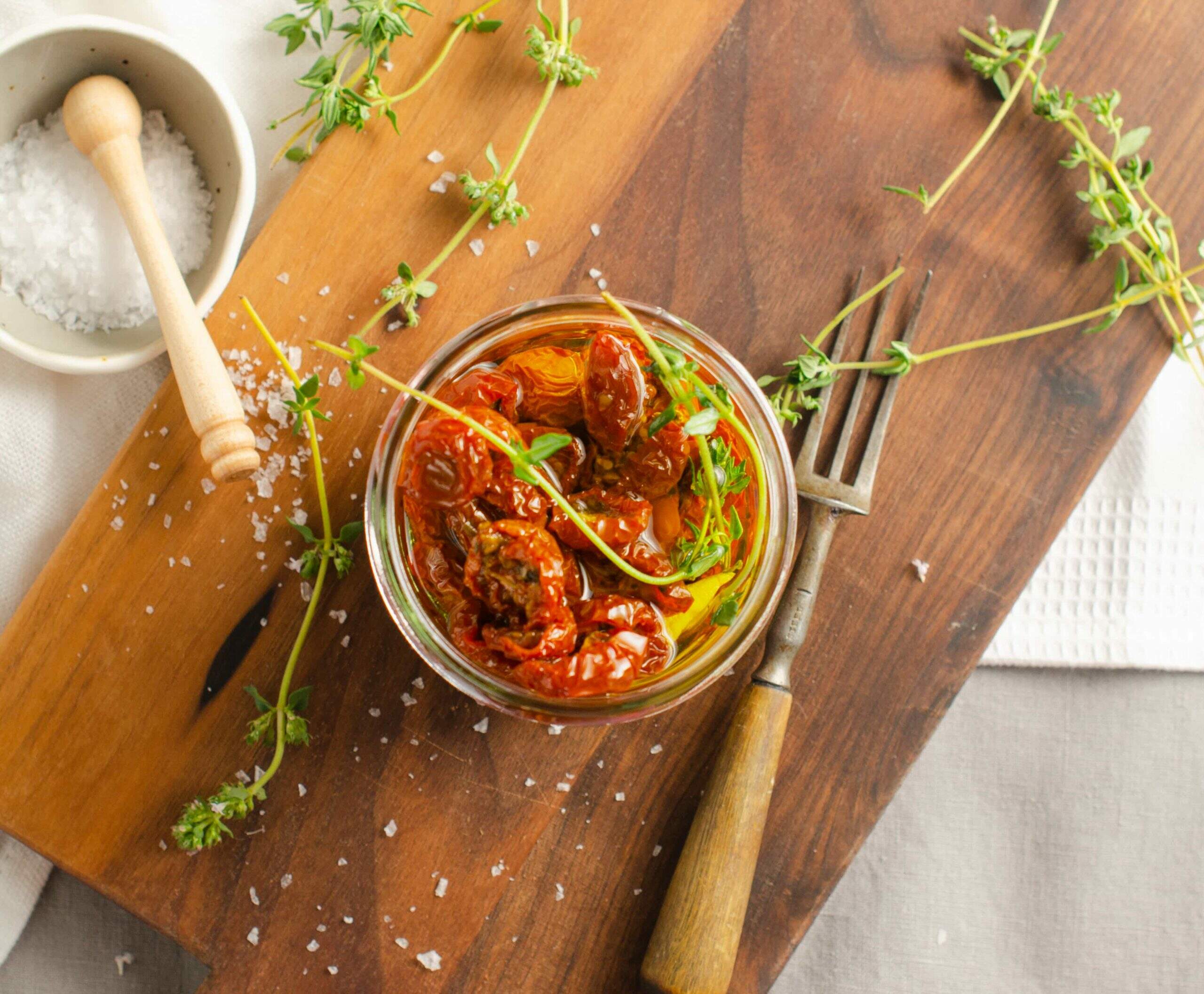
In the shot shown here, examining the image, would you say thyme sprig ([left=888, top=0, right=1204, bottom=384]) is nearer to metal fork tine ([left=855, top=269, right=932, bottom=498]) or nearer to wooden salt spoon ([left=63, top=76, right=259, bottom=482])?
metal fork tine ([left=855, top=269, right=932, bottom=498])

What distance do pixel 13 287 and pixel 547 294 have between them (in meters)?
0.72

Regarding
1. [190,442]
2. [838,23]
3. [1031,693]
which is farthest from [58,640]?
[1031,693]

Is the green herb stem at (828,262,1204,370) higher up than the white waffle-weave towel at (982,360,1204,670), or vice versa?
the green herb stem at (828,262,1204,370)

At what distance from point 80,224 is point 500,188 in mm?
586

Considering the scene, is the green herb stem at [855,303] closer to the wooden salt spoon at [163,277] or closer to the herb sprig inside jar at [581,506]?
the herb sprig inside jar at [581,506]

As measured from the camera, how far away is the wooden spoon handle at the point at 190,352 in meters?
1.11

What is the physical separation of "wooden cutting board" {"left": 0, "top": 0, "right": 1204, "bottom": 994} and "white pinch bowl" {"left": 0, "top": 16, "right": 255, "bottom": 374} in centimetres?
7

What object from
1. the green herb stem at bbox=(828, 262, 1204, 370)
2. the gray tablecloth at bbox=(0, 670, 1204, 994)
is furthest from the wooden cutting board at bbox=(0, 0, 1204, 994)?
the gray tablecloth at bbox=(0, 670, 1204, 994)

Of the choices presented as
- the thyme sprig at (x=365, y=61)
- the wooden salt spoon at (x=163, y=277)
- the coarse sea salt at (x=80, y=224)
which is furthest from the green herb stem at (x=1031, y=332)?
the coarse sea salt at (x=80, y=224)

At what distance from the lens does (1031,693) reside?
5.83 ft

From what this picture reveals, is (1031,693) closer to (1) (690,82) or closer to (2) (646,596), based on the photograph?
(2) (646,596)

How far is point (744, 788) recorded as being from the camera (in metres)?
1.22

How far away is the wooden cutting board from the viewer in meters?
1.24

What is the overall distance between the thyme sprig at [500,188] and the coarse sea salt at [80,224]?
316 millimetres
